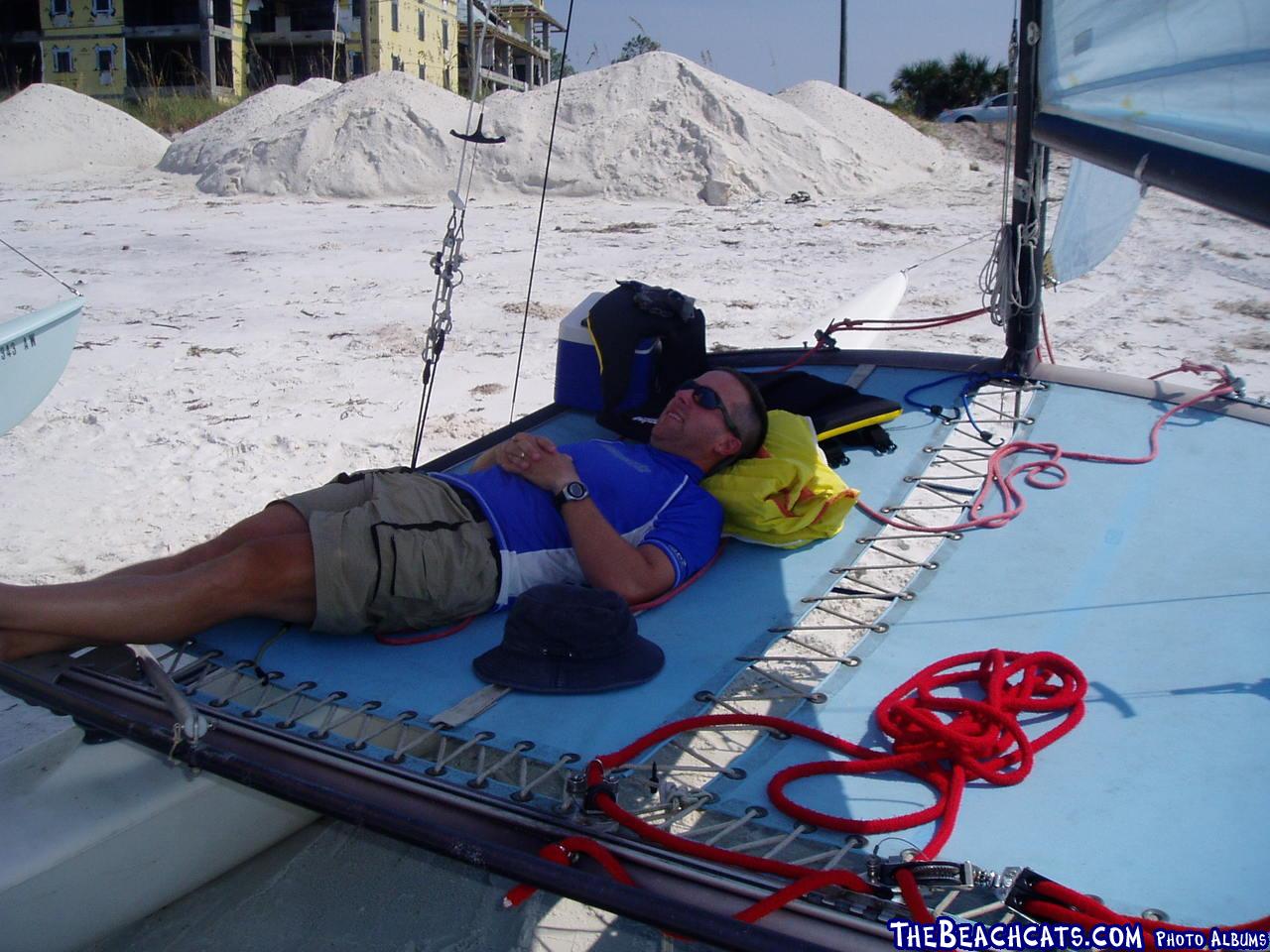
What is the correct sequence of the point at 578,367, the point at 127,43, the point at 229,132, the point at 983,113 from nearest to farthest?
the point at 578,367
the point at 229,132
the point at 983,113
the point at 127,43

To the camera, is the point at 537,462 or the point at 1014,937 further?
the point at 537,462

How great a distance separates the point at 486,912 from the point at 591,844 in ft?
2.40

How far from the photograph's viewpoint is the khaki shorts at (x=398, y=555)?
244 centimetres

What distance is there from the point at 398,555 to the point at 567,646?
0.48 metres

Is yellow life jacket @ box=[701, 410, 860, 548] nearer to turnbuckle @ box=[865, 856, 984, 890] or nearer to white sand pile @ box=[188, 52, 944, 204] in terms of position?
turnbuckle @ box=[865, 856, 984, 890]

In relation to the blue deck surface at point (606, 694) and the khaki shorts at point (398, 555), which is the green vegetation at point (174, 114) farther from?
the blue deck surface at point (606, 694)

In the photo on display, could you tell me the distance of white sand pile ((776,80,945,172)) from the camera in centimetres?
1481

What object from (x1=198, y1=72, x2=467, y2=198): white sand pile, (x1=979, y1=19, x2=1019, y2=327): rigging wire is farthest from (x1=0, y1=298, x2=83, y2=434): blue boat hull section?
(x1=198, y1=72, x2=467, y2=198): white sand pile

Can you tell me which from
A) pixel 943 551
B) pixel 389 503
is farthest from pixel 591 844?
pixel 943 551

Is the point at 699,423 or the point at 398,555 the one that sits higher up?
the point at 699,423

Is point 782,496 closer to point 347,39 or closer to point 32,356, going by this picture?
point 32,356

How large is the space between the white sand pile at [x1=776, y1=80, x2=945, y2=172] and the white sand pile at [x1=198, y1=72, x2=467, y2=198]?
17.7ft

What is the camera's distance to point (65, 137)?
50.8ft

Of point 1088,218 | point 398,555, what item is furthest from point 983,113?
point 398,555
